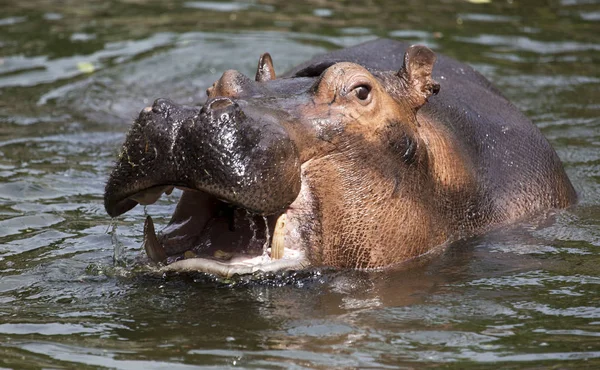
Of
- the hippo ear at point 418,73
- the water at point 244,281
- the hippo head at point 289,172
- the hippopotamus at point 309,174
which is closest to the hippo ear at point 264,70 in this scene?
the hippopotamus at point 309,174

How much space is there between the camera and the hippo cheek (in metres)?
5.15

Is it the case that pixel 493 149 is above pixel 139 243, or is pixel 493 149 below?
above

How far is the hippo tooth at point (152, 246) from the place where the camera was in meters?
5.56

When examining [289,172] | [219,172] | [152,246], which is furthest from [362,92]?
[152,246]

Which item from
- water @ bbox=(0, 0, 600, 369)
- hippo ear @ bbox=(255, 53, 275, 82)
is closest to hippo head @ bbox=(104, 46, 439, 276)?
water @ bbox=(0, 0, 600, 369)

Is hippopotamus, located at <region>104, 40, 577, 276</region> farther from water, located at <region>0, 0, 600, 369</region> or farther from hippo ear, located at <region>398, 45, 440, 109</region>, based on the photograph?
water, located at <region>0, 0, 600, 369</region>

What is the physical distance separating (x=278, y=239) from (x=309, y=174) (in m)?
0.38

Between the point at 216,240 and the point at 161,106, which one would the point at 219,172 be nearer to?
the point at 161,106

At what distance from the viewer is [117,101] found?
11.0 meters

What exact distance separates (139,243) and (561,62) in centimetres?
671

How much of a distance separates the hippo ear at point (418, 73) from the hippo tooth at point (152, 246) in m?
1.62

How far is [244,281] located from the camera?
562 centimetres

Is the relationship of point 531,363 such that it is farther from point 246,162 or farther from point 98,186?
point 98,186

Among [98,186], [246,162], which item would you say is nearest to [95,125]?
[98,186]
